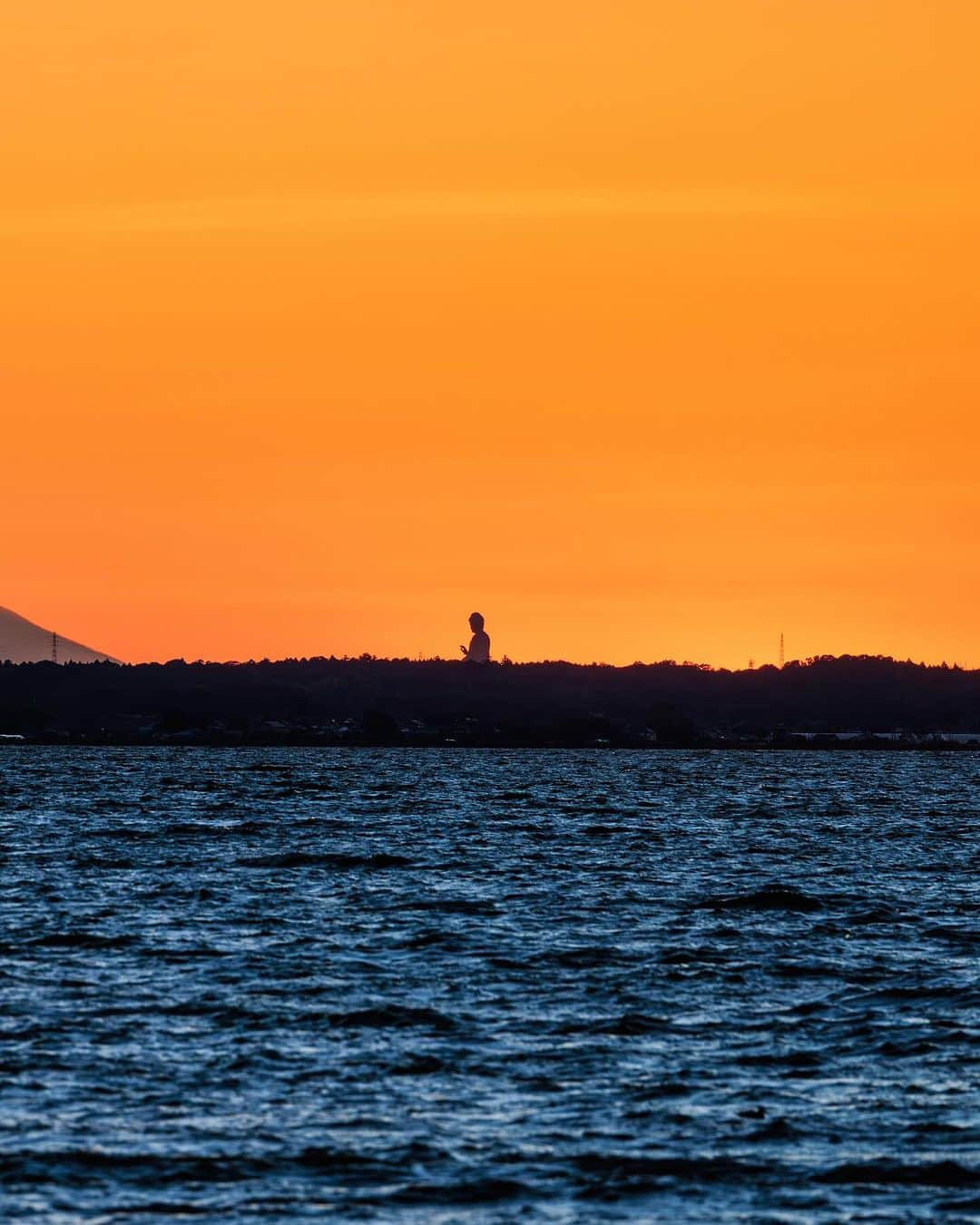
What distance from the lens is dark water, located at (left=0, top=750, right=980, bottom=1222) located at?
24828 mm

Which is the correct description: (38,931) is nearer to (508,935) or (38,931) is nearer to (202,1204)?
(508,935)

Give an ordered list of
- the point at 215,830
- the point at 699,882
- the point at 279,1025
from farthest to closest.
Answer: the point at 215,830, the point at 699,882, the point at 279,1025

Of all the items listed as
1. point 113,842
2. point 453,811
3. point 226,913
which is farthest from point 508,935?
point 453,811

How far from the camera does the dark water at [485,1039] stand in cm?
2483

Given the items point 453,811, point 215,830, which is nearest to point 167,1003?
point 215,830

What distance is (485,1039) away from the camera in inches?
1347

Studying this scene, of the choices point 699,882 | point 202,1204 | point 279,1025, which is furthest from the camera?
point 699,882

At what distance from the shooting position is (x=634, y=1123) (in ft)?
92.0

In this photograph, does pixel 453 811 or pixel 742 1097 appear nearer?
pixel 742 1097

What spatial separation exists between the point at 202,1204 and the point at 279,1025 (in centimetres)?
1162

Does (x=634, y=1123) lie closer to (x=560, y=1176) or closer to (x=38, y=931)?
(x=560, y=1176)

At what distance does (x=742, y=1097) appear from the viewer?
29750 mm

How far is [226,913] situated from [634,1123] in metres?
27.0

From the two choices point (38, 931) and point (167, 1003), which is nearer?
point (167, 1003)
